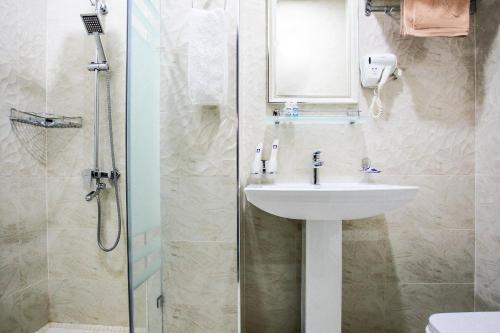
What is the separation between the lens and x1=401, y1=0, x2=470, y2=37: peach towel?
1286 millimetres

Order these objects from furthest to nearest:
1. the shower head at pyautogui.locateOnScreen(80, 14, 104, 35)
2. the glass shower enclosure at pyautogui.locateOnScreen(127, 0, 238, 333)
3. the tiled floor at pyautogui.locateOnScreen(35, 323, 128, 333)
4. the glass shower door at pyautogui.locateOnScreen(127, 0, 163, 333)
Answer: the tiled floor at pyautogui.locateOnScreen(35, 323, 128, 333) < the shower head at pyautogui.locateOnScreen(80, 14, 104, 35) < the glass shower enclosure at pyautogui.locateOnScreen(127, 0, 238, 333) < the glass shower door at pyautogui.locateOnScreen(127, 0, 163, 333)

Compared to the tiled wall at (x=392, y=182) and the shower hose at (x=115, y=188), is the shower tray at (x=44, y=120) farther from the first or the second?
the tiled wall at (x=392, y=182)

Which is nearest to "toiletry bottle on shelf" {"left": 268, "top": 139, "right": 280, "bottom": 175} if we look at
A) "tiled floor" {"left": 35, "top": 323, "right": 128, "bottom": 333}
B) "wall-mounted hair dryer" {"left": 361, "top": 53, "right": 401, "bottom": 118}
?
"wall-mounted hair dryer" {"left": 361, "top": 53, "right": 401, "bottom": 118}

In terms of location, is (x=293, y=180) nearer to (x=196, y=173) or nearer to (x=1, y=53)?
(x=196, y=173)

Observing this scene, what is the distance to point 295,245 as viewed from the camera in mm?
1428

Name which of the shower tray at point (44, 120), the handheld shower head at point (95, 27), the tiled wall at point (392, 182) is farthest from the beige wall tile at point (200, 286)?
the handheld shower head at point (95, 27)

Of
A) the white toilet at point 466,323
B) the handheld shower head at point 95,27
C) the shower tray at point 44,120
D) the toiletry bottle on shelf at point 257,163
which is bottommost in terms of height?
the white toilet at point 466,323

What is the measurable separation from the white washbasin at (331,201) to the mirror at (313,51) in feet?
2.11

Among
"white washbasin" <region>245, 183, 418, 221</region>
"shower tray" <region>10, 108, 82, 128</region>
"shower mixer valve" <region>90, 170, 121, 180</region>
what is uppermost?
"shower tray" <region>10, 108, 82, 128</region>

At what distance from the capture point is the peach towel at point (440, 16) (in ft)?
4.22

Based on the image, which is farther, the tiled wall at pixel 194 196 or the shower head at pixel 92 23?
the shower head at pixel 92 23

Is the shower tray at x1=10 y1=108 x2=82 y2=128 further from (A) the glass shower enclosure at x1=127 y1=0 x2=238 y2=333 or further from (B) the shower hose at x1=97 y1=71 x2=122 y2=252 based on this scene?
(A) the glass shower enclosure at x1=127 y1=0 x2=238 y2=333

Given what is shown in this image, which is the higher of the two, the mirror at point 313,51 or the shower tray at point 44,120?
the mirror at point 313,51

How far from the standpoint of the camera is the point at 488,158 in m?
1.34
